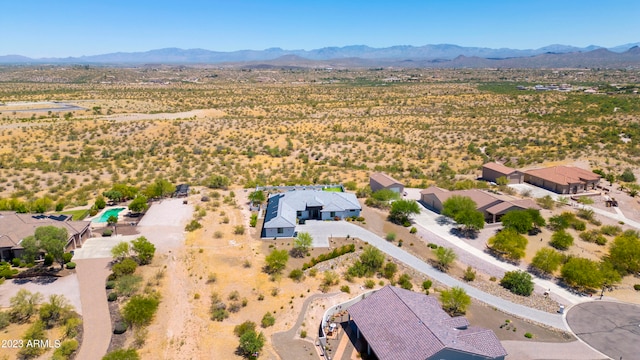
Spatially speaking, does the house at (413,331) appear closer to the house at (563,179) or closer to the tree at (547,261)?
the tree at (547,261)

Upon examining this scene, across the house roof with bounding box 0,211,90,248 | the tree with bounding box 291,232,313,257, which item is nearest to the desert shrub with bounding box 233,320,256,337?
the tree with bounding box 291,232,313,257

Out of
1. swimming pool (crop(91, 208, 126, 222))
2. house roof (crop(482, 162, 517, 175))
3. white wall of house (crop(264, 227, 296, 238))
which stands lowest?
white wall of house (crop(264, 227, 296, 238))

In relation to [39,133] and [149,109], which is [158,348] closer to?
[39,133]

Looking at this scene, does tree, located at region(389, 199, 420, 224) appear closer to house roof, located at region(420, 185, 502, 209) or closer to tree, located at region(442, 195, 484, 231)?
tree, located at region(442, 195, 484, 231)

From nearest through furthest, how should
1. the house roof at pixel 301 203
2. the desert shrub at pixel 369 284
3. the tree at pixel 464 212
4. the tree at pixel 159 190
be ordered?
the desert shrub at pixel 369 284 < the tree at pixel 464 212 < the house roof at pixel 301 203 < the tree at pixel 159 190

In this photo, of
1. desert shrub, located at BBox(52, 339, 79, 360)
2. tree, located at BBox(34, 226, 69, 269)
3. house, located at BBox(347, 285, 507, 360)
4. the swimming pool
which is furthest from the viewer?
the swimming pool

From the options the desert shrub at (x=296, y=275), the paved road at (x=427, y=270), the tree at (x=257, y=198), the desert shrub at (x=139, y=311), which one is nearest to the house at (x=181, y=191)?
the tree at (x=257, y=198)

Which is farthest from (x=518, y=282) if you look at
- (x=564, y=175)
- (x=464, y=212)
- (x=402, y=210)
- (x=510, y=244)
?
(x=564, y=175)
